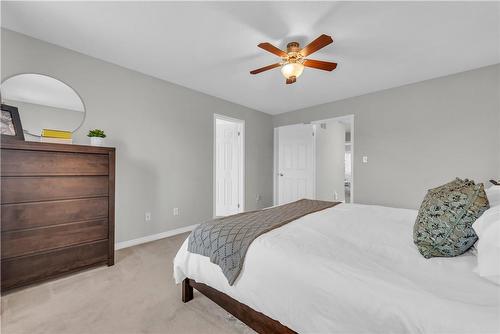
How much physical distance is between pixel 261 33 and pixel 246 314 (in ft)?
7.68

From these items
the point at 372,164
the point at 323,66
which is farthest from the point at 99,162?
the point at 372,164

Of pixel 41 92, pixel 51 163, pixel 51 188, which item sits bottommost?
pixel 51 188

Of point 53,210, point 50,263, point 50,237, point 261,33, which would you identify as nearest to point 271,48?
point 261,33

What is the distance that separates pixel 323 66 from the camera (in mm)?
2232

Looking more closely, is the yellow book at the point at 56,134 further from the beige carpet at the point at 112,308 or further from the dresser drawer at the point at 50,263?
the beige carpet at the point at 112,308

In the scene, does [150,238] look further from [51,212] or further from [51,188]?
[51,188]

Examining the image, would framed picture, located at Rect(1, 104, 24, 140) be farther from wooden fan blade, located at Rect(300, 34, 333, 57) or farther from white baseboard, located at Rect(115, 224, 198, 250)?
wooden fan blade, located at Rect(300, 34, 333, 57)

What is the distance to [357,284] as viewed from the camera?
3.01 feet

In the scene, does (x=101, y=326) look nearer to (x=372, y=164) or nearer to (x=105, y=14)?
(x=105, y=14)

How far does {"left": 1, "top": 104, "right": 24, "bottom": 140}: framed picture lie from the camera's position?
1.91 meters

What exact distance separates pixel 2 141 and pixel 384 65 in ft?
13.2

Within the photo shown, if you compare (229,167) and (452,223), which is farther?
(229,167)

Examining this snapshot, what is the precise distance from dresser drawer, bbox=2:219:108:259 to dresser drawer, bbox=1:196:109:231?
50 mm

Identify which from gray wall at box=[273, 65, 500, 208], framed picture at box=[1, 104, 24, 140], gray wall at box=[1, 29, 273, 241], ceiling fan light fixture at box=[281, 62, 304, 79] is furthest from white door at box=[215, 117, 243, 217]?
framed picture at box=[1, 104, 24, 140]
